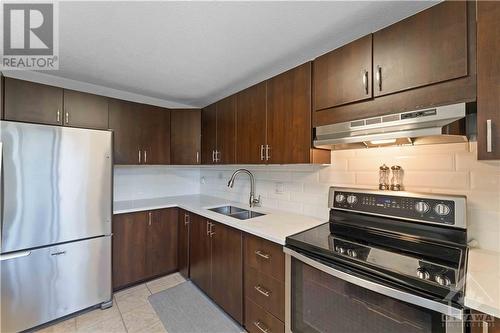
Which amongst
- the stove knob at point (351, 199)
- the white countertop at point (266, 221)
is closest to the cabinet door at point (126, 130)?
the white countertop at point (266, 221)

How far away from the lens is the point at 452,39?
1.03 meters

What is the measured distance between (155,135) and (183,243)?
1.37m

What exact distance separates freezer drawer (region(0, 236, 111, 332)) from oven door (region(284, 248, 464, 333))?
1.73m

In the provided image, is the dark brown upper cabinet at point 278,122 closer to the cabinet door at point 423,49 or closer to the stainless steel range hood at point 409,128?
the stainless steel range hood at point 409,128

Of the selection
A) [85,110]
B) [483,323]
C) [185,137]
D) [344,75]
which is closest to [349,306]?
[483,323]

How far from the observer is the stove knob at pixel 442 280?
0.86 m

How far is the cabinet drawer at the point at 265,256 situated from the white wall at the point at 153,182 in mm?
1959

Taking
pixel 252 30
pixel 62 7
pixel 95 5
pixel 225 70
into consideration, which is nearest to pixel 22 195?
pixel 62 7

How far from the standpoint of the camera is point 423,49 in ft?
3.64

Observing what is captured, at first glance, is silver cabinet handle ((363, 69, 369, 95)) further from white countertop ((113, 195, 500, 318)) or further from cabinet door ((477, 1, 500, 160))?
white countertop ((113, 195, 500, 318))

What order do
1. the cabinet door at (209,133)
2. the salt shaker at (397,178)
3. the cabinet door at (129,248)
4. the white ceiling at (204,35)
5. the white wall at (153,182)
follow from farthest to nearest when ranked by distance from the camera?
the white wall at (153,182)
the cabinet door at (209,133)
the cabinet door at (129,248)
the salt shaker at (397,178)
the white ceiling at (204,35)

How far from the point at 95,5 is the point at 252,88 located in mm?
1251

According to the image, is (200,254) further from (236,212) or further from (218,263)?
(236,212)

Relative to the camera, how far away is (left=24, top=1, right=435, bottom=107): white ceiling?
1.28 meters
